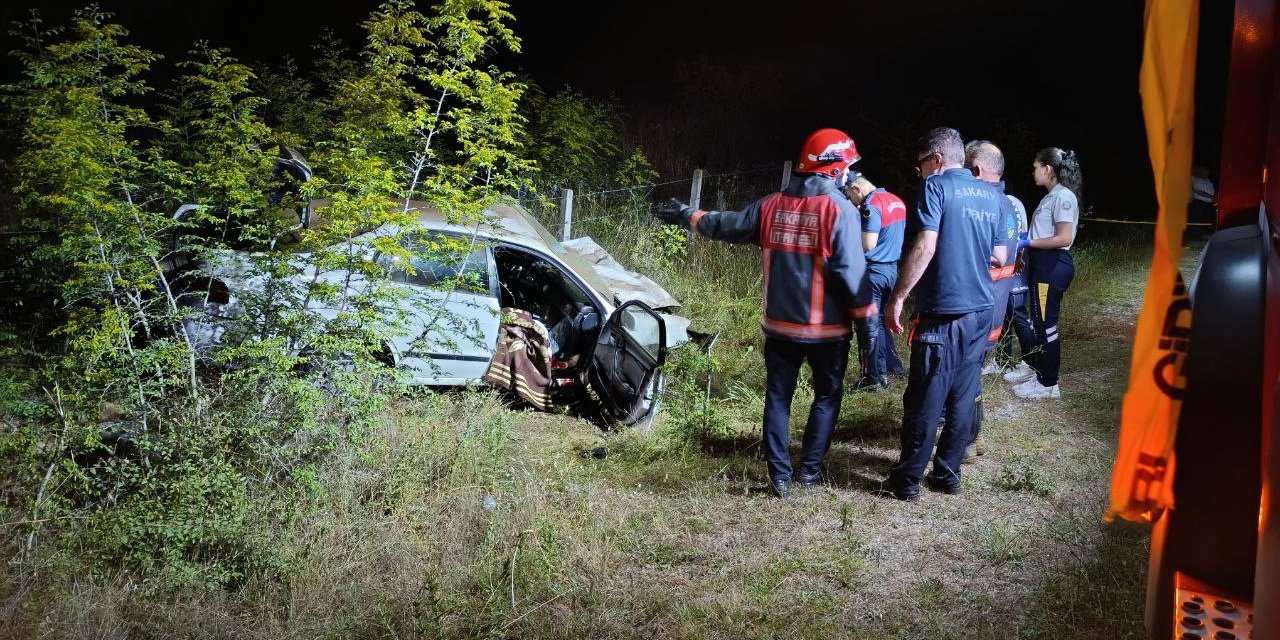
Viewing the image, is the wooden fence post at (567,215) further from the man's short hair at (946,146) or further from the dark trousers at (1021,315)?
the man's short hair at (946,146)

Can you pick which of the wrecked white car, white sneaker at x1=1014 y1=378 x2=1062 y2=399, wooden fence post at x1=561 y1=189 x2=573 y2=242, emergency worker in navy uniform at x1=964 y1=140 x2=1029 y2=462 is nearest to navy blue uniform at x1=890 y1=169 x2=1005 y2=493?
emergency worker in navy uniform at x1=964 y1=140 x2=1029 y2=462

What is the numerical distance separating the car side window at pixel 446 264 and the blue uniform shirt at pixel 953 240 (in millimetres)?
2565

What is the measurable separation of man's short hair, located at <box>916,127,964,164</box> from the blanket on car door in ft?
10.0

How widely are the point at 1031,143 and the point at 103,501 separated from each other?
18.5 metres

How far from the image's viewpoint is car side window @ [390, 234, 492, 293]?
206 inches

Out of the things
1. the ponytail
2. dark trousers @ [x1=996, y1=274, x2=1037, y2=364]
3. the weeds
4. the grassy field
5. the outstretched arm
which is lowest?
the grassy field

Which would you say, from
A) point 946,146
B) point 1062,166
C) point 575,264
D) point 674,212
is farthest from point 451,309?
point 1062,166

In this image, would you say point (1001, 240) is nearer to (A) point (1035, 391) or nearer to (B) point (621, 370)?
(A) point (1035, 391)

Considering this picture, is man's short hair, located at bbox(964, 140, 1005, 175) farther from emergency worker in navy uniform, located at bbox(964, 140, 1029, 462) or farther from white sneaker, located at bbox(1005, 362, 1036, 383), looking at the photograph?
white sneaker, located at bbox(1005, 362, 1036, 383)

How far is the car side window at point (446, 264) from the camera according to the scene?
5238 millimetres

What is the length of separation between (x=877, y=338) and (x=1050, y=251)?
4.63 feet

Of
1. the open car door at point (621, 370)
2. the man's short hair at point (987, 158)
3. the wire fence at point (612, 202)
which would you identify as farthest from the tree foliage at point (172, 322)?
the wire fence at point (612, 202)

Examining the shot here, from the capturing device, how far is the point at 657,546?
4.38 meters

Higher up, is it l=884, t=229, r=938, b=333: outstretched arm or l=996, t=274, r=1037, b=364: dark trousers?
l=884, t=229, r=938, b=333: outstretched arm
